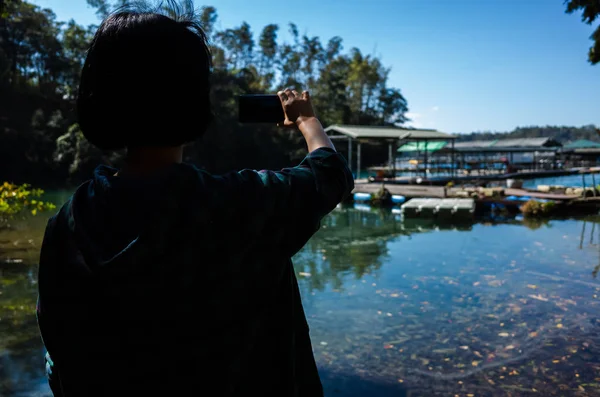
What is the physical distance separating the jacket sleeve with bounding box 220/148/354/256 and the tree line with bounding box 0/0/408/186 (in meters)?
20.5

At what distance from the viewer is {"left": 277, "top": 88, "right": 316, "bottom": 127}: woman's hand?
910mm

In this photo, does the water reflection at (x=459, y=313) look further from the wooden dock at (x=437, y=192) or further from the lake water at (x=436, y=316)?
the wooden dock at (x=437, y=192)

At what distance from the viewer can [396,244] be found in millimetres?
9875

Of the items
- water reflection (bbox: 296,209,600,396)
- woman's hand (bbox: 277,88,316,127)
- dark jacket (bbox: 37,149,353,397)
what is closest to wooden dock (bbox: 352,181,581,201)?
water reflection (bbox: 296,209,600,396)

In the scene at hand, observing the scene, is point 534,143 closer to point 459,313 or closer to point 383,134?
point 383,134

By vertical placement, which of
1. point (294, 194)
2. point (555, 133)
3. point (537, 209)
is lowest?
point (537, 209)

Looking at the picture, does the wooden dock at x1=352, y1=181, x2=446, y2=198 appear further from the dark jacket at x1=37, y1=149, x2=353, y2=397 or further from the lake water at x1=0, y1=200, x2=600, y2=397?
the dark jacket at x1=37, y1=149, x2=353, y2=397

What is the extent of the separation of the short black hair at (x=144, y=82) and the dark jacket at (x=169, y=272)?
3.0 inches

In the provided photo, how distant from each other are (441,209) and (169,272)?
13.0 metres

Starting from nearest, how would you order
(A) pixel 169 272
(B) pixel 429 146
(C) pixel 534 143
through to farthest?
(A) pixel 169 272 → (B) pixel 429 146 → (C) pixel 534 143

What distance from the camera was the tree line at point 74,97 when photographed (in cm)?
2483

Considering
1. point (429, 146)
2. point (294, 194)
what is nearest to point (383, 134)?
point (429, 146)

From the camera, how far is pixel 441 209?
13.1m

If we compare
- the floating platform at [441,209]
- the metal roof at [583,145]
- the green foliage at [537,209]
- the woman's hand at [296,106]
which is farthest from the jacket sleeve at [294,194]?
the metal roof at [583,145]
